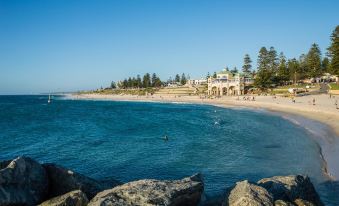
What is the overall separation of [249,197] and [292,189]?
11.1 feet

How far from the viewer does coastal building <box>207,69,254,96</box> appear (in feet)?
368

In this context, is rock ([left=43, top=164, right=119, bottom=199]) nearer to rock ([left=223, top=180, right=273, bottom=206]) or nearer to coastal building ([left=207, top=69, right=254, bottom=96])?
rock ([left=223, top=180, right=273, bottom=206])

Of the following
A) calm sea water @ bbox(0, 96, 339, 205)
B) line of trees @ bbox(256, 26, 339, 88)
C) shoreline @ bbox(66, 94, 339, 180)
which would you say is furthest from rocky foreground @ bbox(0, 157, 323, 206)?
line of trees @ bbox(256, 26, 339, 88)

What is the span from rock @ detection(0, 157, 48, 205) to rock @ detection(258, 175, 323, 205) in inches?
279

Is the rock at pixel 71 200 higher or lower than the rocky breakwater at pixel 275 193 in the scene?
higher

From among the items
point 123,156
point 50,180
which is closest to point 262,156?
point 123,156

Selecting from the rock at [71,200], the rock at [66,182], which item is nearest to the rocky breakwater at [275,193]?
the rock at [71,200]

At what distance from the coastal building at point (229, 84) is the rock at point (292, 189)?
3942 inches

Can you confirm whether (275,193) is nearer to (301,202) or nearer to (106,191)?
(301,202)

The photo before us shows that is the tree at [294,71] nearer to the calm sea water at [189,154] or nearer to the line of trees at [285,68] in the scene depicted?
the line of trees at [285,68]

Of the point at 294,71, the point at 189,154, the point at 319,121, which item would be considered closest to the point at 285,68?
the point at 294,71

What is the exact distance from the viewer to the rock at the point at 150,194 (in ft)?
25.7

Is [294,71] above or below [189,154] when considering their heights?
above

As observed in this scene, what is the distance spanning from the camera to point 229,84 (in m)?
115
